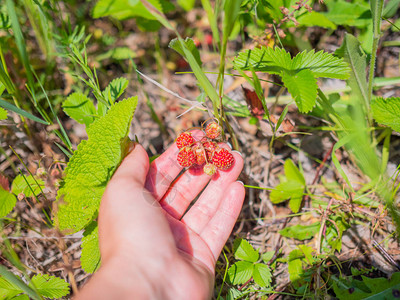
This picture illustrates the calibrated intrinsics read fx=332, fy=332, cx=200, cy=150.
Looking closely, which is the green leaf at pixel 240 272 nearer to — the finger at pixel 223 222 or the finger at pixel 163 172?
the finger at pixel 223 222

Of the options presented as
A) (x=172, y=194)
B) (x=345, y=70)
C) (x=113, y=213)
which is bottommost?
(x=172, y=194)

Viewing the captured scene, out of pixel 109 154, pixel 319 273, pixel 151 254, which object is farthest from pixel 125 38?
pixel 319 273

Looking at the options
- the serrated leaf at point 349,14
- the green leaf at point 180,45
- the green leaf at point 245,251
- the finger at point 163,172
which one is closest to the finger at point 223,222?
the green leaf at point 245,251

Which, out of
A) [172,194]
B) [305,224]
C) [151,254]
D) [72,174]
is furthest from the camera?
[305,224]

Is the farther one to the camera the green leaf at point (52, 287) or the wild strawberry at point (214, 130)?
the wild strawberry at point (214, 130)

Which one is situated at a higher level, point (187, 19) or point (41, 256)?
point (187, 19)

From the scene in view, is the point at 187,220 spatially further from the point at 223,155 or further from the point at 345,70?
the point at 345,70

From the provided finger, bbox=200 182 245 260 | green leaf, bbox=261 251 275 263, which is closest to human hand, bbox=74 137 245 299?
finger, bbox=200 182 245 260

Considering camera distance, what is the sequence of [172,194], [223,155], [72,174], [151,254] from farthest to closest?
→ [172,194]
[223,155]
[72,174]
[151,254]
